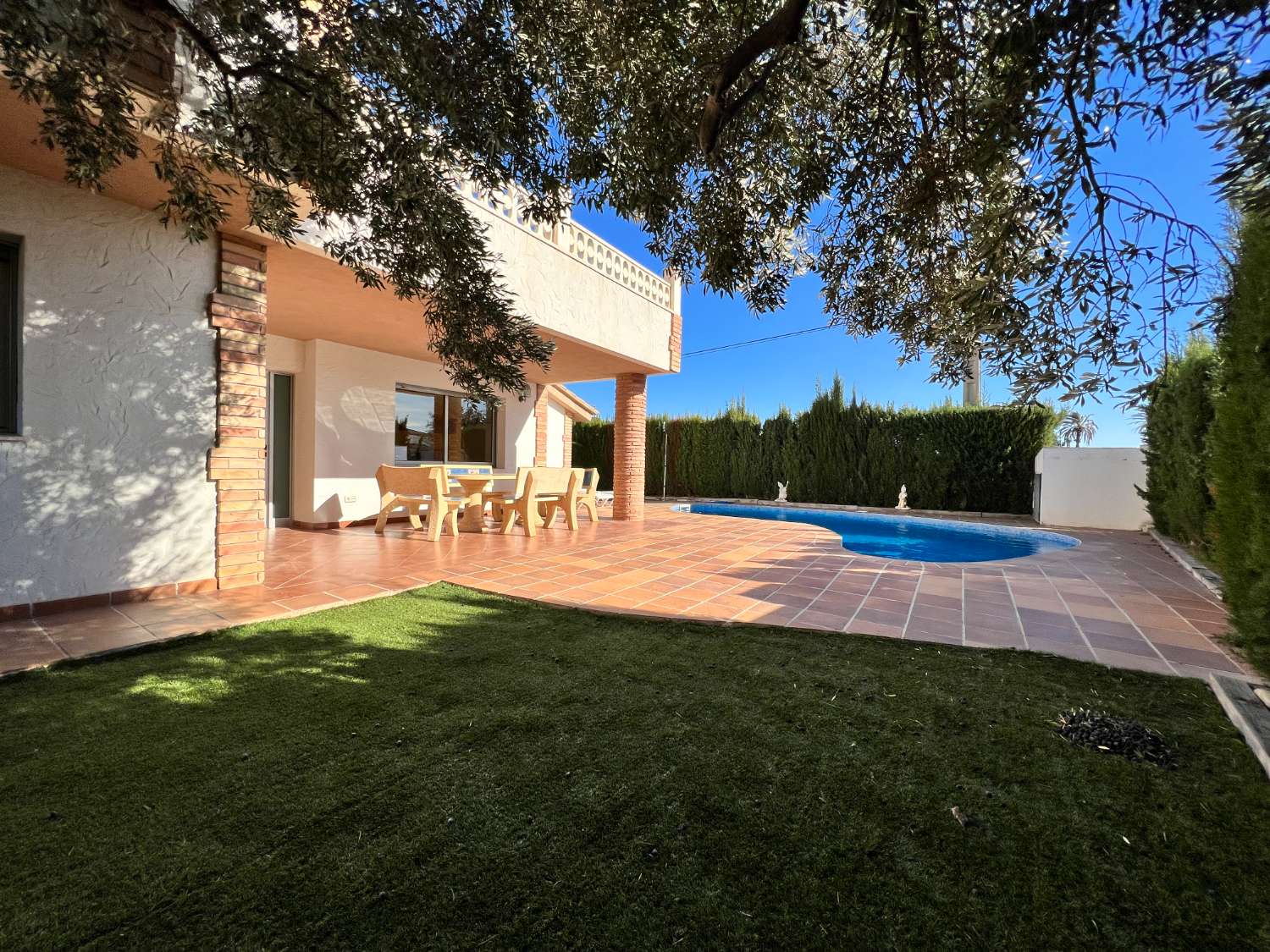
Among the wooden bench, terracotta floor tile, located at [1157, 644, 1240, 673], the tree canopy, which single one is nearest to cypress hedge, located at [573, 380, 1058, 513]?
the wooden bench

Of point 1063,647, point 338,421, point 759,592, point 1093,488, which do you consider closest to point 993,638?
point 1063,647

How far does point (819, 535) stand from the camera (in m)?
9.05

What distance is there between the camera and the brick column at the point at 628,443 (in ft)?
35.2

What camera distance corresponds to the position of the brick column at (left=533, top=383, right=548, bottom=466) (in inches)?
518

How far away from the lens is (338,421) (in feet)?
30.5

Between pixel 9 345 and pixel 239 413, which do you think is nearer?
pixel 9 345

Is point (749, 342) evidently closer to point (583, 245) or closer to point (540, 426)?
point (540, 426)

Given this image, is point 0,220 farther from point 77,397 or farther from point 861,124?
point 861,124

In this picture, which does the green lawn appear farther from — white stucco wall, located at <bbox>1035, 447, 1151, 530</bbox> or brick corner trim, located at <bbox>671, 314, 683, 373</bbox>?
white stucco wall, located at <bbox>1035, 447, 1151, 530</bbox>

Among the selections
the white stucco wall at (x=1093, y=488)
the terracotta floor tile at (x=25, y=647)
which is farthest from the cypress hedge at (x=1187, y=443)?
the terracotta floor tile at (x=25, y=647)

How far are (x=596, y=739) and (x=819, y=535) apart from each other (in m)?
7.34

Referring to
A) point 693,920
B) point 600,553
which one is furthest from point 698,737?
point 600,553

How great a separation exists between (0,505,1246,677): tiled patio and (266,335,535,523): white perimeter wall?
1257 millimetres

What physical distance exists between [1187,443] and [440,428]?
1163 cm
